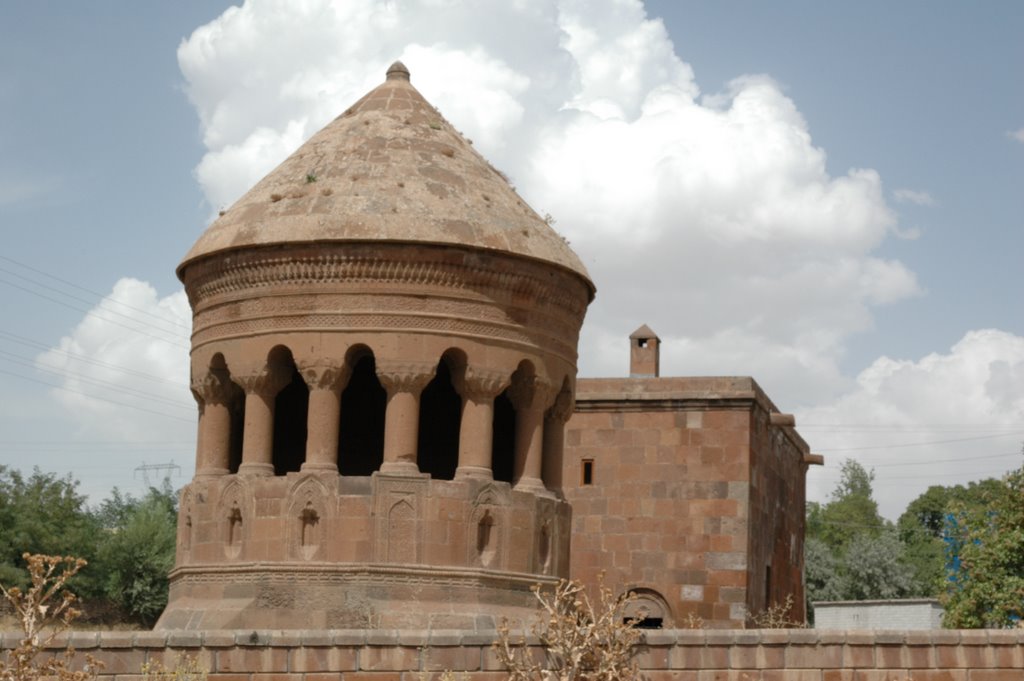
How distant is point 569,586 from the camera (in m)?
13.7

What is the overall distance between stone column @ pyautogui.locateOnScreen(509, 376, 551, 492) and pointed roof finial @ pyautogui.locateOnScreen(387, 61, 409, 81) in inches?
151

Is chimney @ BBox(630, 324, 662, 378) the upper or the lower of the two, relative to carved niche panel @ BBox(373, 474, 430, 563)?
upper

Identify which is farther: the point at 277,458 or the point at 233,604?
the point at 277,458

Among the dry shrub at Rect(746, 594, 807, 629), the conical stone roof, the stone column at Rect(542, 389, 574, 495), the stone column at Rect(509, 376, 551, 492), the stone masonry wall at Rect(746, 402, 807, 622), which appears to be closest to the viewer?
the conical stone roof

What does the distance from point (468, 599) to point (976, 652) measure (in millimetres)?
4667

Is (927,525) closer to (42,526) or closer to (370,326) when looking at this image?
(42,526)

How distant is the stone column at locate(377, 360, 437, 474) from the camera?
1539 cm

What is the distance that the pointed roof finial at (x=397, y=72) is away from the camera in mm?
17938

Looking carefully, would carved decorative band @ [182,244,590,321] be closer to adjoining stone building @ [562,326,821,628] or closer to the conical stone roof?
the conical stone roof

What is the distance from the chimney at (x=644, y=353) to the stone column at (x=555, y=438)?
6947mm

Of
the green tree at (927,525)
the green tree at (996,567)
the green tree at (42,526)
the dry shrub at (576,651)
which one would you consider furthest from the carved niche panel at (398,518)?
the green tree at (927,525)

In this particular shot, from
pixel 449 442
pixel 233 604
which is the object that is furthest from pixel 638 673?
pixel 449 442

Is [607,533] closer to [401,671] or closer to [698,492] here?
[698,492]

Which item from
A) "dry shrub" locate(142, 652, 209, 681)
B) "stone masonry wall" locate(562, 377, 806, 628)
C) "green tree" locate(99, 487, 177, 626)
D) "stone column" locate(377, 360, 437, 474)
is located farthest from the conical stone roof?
"green tree" locate(99, 487, 177, 626)
